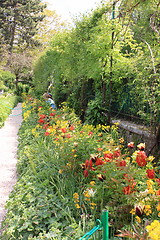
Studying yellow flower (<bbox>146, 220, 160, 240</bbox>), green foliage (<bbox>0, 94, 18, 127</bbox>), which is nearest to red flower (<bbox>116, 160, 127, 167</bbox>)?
yellow flower (<bbox>146, 220, 160, 240</bbox>)

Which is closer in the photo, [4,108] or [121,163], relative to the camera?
[121,163]

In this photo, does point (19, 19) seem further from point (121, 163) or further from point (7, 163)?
point (121, 163)

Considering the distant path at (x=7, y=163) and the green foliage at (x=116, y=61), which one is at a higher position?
the green foliage at (x=116, y=61)

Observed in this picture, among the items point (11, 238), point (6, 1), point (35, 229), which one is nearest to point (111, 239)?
point (35, 229)

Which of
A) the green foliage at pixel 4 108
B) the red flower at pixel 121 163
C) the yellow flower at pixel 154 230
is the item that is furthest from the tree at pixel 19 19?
the yellow flower at pixel 154 230

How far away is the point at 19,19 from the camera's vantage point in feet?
88.4

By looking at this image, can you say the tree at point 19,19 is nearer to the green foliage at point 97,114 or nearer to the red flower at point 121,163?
the green foliage at point 97,114

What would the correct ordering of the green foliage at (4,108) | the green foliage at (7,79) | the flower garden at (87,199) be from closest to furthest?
the flower garden at (87,199), the green foliage at (4,108), the green foliage at (7,79)

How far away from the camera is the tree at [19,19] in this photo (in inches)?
1036

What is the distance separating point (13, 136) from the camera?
7.55 m

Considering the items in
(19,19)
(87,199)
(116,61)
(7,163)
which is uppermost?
(19,19)

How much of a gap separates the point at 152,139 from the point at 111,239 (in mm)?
2619

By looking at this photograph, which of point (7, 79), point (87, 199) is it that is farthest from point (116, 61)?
point (7, 79)

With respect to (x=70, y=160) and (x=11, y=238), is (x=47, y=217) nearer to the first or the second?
(x=11, y=238)
